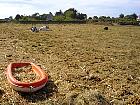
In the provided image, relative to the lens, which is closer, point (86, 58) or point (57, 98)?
point (57, 98)

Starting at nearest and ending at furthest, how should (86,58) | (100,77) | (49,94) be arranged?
(49,94) → (100,77) → (86,58)

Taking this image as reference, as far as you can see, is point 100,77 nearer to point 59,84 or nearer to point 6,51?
point 59,84

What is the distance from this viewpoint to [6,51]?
691 inches

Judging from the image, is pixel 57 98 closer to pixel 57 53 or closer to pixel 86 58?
pixel 86 58

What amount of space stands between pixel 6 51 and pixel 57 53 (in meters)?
2.80

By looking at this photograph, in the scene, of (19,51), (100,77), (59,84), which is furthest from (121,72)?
(19,51)

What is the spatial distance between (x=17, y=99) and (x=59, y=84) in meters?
2.00

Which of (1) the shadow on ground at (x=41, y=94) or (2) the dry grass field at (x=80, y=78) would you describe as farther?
(1) the shadow on ground at (x=41, y=94)

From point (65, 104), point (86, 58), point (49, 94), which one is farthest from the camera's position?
point (86, 58)

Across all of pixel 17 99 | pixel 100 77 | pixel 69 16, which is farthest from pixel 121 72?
pixel 69 16

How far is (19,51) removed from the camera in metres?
18.1

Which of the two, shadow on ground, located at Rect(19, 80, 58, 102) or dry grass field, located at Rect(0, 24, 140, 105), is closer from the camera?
dry grass field, located at Rect(0, 24, 140, 105)

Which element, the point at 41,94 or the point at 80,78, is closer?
the point at 41,94

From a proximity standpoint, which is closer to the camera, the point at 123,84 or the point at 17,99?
the point at 17,99
